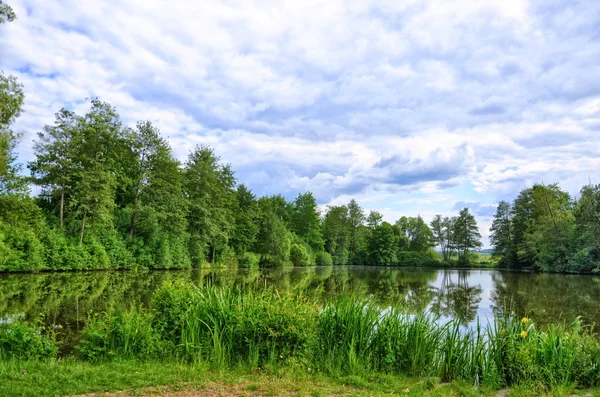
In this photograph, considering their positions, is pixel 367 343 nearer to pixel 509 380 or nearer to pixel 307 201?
pixel 509 380

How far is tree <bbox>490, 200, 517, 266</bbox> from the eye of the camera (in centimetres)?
7025

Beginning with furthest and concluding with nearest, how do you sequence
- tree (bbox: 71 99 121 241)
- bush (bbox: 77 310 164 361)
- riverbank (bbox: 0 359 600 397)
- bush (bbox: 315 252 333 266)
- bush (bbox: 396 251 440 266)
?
bush (bbox: 396 251 440 266) < bush (bbox: 315 252 333 266) < tree (bbox: 71 99 121 241) < bush (bbox: 77 310 164 361) < riverbank (bbox: 0 359 600 397)

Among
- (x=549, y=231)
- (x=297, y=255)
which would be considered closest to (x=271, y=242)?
(x=297, y=255)

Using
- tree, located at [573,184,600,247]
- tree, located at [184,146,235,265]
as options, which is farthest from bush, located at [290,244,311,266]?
tree, located at [573,184,600,247]

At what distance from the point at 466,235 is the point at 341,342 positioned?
88.4m

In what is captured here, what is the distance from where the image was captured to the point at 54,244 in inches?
1276

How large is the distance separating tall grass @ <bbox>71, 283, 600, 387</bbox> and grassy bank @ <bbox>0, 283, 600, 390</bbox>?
20 millimetres

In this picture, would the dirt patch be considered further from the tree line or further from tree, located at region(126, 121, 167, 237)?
tree, located at region(126, 121, 167, 237)

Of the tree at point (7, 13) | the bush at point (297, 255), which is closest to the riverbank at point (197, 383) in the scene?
the tree at point (7, 13)

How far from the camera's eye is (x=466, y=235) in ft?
292

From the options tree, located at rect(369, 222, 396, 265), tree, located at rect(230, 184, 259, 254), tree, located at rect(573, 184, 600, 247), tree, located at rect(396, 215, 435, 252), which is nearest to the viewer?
tree, located at rect(573, 184, 600, 247)

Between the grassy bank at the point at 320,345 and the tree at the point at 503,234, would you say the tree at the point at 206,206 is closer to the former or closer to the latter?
the grassy bank at the point at 320,345

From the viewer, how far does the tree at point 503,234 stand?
7025 cm

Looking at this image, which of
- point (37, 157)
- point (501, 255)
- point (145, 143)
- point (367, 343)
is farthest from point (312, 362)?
point (501, 255)
